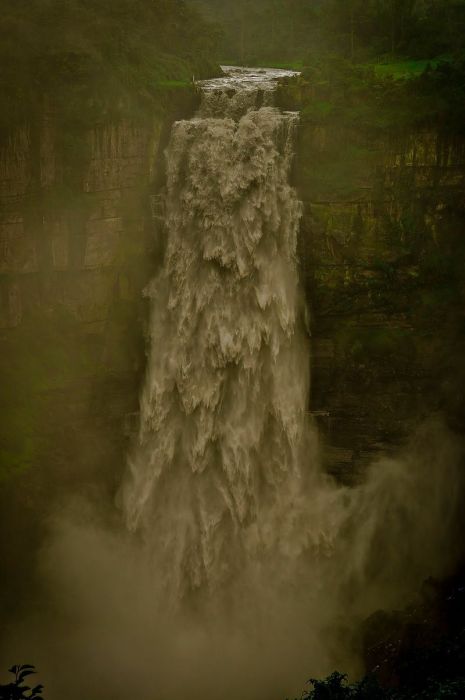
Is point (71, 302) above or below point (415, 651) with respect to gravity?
above

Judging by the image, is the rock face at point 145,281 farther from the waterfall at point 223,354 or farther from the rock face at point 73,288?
the waterfall at point 223,354

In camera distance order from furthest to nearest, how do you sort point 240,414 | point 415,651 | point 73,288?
point 73,288 → point 240,414 → point 415,651

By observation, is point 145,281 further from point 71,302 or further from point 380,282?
point 380,282

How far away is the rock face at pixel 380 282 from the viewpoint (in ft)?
84.6

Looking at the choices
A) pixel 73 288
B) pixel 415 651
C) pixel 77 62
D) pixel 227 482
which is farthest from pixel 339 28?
pixel 415 651

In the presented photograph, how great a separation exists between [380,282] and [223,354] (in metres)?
6.05

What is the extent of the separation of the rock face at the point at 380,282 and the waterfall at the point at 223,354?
1.23 metres

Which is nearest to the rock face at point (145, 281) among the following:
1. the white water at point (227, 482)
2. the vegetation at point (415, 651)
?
the white water at point (227, 482)

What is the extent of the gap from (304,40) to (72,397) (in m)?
20.6

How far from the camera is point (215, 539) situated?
82.2 feet

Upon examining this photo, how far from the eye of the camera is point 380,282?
2638cm

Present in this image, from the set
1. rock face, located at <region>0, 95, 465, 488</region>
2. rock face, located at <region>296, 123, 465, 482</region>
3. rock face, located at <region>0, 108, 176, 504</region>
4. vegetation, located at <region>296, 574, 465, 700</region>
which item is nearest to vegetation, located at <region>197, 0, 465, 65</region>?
rock face, located at <region>296, 123, 465, 482</region>

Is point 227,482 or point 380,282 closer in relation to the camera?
point 227,482

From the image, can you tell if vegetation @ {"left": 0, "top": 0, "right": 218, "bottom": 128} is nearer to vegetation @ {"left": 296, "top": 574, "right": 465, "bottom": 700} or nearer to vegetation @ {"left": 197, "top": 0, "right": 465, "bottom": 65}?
vegetation @ {"left": 197, "top": 0, "right": 465, "bottom": 65}
